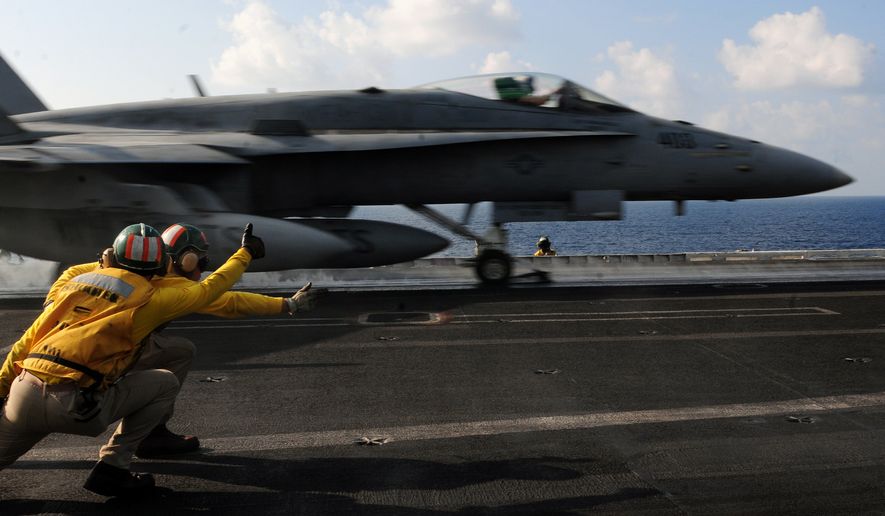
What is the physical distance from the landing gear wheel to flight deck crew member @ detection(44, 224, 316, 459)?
9.91 meters

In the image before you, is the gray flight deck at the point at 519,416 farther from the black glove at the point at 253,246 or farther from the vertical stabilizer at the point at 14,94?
the vertical stabilizer at the point at 14,94

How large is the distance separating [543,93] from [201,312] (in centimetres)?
1039

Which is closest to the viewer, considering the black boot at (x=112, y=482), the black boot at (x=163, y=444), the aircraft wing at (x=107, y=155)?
the black boot at (x=112, y=482)

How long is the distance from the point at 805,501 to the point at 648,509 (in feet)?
2.94

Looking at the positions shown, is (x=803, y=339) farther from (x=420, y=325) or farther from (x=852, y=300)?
(x=420, y=325)

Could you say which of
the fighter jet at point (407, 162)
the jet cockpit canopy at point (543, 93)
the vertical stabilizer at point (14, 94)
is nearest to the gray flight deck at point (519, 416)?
the fighter jet at point (407, 162)

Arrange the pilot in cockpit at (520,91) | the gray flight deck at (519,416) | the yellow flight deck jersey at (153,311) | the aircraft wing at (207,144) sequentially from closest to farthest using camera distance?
the yellow flight deck jersey at (153,311), the gray flight deck at (519,416), the aircraft wing at (207,144), the pilot in cockpit at (520,91)

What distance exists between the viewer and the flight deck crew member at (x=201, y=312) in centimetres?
498

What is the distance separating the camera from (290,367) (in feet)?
26.3

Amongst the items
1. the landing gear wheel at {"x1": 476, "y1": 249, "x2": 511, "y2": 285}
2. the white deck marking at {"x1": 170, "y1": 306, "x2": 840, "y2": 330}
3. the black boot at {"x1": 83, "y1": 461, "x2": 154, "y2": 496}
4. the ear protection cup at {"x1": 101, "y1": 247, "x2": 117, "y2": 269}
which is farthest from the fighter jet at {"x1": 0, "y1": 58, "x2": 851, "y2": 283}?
the black boot at {"x1": 83, "y1": 461, "x2": 154, "y2": 496}

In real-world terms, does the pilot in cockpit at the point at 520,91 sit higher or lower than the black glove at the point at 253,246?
higher

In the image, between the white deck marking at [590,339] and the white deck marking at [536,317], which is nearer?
the white deck marking at [590,339]

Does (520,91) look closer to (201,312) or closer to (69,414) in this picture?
(201,312)

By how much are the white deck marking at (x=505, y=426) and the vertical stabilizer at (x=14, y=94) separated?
47.7 feet
